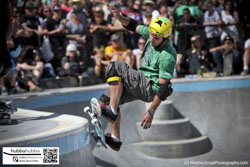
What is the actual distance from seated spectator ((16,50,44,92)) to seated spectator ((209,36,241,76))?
4.86 m

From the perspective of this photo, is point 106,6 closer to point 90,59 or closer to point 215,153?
point 90,59

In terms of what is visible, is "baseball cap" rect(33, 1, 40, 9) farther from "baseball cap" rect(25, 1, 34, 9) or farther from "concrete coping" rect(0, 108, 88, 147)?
"concrete coping" rect(0, 108, 88, 147)

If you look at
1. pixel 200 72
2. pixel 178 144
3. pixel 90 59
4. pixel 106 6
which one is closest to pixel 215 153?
pixel 178 144

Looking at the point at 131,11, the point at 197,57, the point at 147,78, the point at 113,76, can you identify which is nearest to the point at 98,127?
the point at 113,76

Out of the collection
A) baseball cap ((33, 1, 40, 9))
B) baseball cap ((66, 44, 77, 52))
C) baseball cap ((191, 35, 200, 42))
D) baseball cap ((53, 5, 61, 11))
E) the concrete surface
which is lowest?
the concrete surface

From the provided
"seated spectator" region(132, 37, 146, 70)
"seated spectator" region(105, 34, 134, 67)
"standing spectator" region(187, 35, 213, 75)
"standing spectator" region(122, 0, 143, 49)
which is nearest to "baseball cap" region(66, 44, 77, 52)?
"seated spectator" region(105, 34, 134, 67)

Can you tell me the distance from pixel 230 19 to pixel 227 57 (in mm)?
1613

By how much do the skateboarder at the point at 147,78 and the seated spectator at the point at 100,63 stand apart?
4036 millimetres

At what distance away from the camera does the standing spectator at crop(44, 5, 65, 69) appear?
9.70 meters

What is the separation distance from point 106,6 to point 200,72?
3.31 meters

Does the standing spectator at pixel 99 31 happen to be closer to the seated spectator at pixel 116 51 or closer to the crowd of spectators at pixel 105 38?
the crowd of spectators at pixel 105 38

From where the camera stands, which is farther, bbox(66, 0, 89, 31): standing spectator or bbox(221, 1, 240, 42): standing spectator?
bbox(221, 1, 240, 42): standing spectator

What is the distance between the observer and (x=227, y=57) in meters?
10.6

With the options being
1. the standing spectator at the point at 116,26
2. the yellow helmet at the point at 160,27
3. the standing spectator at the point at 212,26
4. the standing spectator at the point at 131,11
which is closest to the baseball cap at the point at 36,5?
the standing spectator at the point at 116,26
